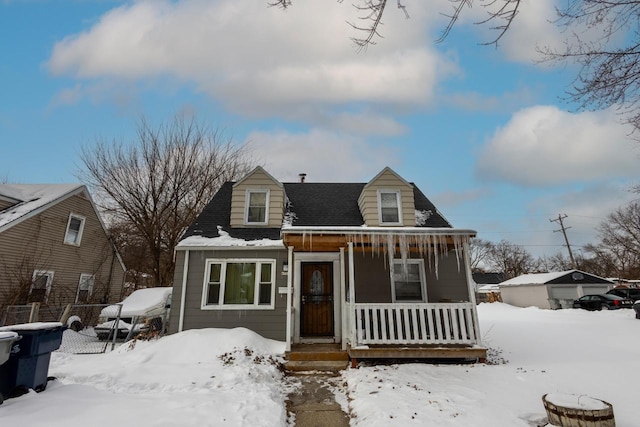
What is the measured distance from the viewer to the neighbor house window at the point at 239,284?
8.43 meters

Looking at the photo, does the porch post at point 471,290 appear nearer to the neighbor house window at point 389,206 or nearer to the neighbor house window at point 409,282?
the neighbor house window at point 409,282

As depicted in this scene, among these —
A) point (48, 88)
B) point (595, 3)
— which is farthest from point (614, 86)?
point (48, 88)

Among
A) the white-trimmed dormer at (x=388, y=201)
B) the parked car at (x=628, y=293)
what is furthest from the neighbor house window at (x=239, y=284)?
the parked car at (x=628, y=293)

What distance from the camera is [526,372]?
18.7ft

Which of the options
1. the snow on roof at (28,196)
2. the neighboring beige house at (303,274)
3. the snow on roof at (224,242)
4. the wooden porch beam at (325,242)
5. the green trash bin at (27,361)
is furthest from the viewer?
the snow on roof at (28,196)

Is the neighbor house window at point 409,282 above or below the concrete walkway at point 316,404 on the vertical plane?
above

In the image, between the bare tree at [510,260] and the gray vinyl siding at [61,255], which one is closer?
the gray vinyl siding at [61,255]

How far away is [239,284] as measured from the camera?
28.2ft

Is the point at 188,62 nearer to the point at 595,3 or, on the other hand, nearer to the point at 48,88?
the point at 48,88

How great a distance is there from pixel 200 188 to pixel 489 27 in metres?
15.7

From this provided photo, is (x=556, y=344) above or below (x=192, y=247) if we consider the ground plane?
below

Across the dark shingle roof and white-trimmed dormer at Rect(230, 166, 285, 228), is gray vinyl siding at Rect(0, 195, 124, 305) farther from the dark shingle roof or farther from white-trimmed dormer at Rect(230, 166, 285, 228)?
white-trimmed dormer at Rect(230, 166, 285, 228)

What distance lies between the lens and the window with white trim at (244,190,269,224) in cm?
958

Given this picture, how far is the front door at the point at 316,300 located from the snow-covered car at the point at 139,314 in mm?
4733
